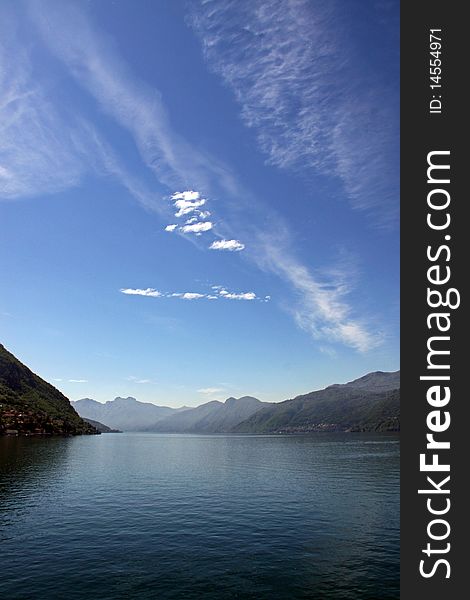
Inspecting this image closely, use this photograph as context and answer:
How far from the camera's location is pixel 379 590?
36750 millimetres

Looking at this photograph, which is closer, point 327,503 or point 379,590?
point 379,590

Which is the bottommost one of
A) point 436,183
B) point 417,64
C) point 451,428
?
point 451,428

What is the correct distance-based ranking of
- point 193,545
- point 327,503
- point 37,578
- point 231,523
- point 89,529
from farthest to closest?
point 327,503 < point 231,523 < point 89,529 < point 193,545 < point 37,578

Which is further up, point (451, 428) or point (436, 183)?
point (436, 183)

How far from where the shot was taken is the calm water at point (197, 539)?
1463 inches

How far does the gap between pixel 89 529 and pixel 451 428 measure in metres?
56.2

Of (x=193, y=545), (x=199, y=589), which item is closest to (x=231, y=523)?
(x=193, y=545)

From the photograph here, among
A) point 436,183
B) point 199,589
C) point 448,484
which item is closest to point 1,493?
point 199,589

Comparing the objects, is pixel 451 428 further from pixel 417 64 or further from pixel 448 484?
pixel 417 64

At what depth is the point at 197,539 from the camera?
53.1 meters

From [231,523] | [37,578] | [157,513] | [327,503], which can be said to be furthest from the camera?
[327,503]

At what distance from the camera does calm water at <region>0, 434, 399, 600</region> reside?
122ft

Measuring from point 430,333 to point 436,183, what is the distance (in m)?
9.97

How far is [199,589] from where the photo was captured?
36.5 m
